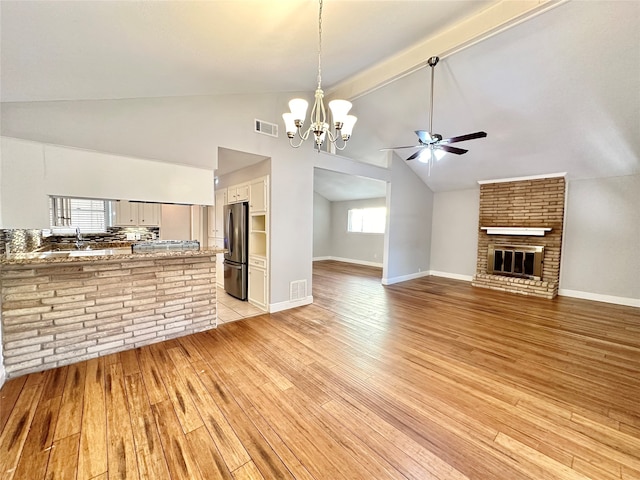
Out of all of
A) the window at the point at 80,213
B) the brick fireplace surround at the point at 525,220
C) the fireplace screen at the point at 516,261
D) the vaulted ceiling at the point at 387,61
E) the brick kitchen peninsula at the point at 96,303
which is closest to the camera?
the vaulted ceiling at the point at 387,61

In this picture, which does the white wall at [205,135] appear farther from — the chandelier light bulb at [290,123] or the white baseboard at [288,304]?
the chandelier light bulb at [290,123]

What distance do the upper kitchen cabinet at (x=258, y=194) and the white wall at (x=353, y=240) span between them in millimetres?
5290

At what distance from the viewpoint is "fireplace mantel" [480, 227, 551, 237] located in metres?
5.38

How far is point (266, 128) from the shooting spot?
12.5ft

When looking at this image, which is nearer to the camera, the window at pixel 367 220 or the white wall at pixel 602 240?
the white wall at pixel 602 240

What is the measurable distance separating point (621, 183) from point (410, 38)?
16.4 ft

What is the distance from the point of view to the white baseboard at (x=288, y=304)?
4.07 m

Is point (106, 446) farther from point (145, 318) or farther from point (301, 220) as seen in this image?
point (301, 220)

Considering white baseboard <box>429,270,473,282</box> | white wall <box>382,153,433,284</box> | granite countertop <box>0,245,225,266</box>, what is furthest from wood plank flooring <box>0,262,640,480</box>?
white baseboard <box>429,270,473,282</box>

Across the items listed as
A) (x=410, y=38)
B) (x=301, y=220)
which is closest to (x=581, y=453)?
(x=301, y=220)

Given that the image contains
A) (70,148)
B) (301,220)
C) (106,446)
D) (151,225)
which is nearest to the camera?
(106,446)

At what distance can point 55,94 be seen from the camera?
229cm

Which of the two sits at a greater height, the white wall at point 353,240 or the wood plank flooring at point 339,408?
the white wall at point 353,240

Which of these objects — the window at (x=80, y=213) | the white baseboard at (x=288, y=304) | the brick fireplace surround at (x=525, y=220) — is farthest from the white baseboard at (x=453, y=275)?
the window at (x=80, y=213)
